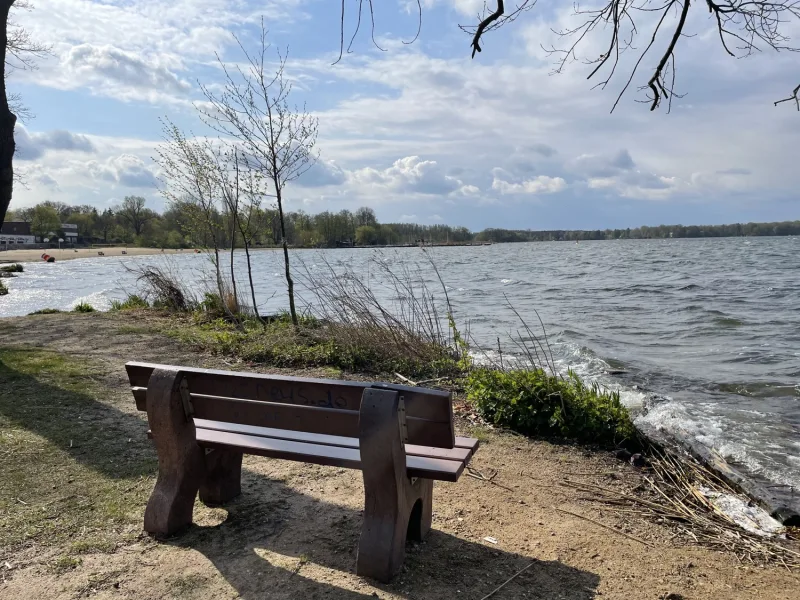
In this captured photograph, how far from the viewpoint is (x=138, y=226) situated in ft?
311

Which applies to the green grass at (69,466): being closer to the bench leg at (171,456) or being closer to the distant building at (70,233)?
the bench leg at (171,456)

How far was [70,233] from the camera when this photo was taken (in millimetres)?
100688

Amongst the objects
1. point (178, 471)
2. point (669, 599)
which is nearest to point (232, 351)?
point (178, 471)

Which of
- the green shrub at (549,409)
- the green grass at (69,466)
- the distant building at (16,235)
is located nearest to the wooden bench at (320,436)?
the green grass at (69,466)

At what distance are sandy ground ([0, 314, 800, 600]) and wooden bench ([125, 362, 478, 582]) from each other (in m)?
0.20

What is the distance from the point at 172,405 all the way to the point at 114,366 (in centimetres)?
521

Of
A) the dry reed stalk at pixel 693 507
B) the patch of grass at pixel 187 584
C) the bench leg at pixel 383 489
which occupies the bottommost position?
the dry reed stalk at pixel 693 507

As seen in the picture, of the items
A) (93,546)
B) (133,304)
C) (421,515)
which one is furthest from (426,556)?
(133,304)

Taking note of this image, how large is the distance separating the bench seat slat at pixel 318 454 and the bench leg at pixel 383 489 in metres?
0.09

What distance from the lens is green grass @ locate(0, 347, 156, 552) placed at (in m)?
3.53

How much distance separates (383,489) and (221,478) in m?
1.40

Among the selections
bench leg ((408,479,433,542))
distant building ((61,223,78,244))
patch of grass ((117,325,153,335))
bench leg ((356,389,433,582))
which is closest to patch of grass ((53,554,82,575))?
bench leg ((356,389,433,582))

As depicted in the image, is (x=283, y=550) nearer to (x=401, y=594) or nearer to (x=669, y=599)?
(x=401, y=594)

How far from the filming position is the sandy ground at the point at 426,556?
2.96 m
